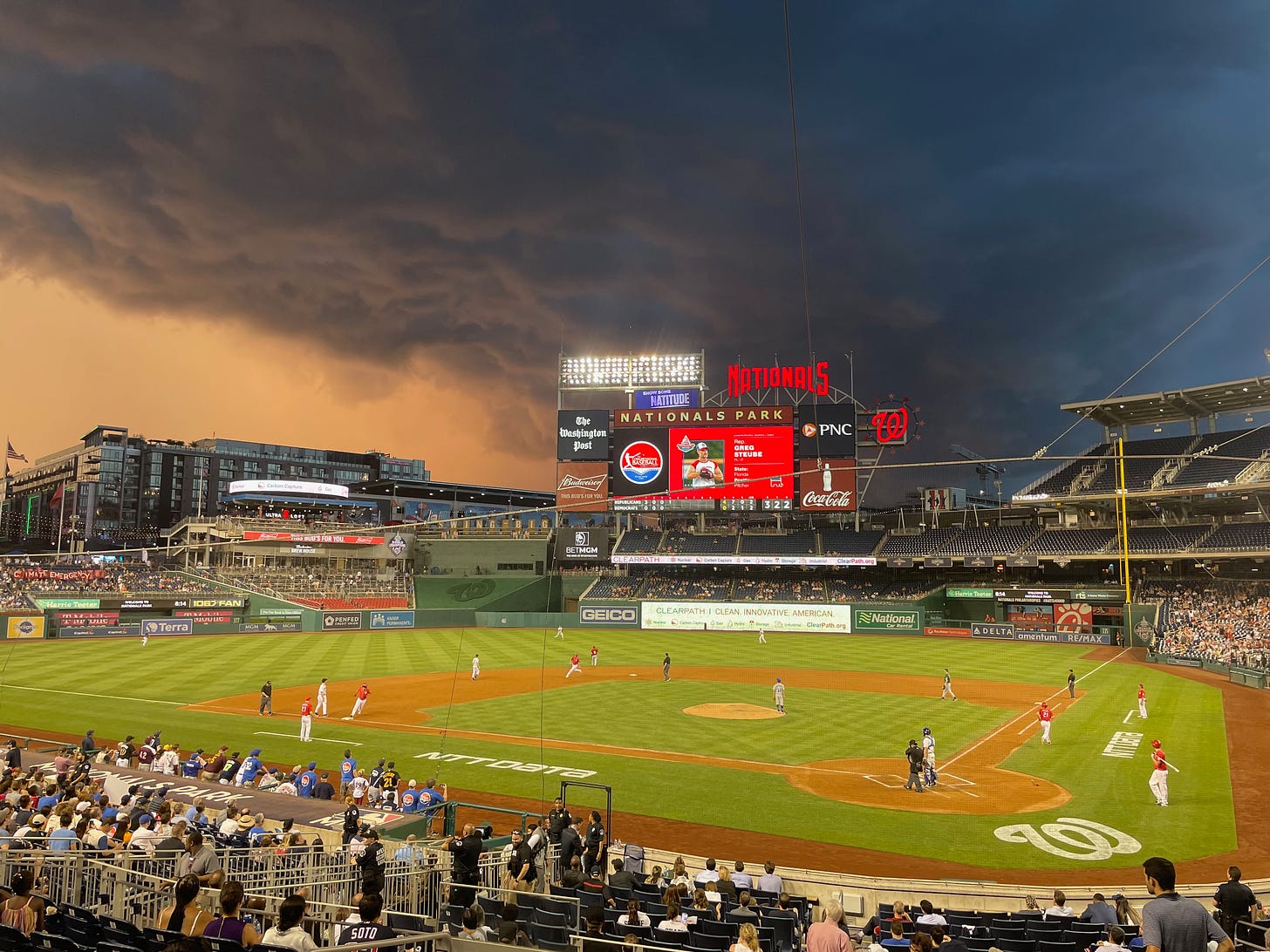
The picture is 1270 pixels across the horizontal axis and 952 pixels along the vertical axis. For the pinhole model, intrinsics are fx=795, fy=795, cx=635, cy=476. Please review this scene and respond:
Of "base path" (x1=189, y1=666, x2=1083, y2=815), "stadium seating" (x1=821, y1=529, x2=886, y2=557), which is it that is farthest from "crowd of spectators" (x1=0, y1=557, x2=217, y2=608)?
"stadium seating" (x1=821, y1=529, x2=886, y2=557)

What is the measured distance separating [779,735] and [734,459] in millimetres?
42857

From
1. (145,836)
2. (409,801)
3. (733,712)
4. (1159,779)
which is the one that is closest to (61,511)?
(733,712)

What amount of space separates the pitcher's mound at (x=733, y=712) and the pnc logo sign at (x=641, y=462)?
39.0 metres

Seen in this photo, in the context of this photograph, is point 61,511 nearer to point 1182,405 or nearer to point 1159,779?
point 1159,779

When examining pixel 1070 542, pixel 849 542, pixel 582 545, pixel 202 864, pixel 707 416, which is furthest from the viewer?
pixel 582 545

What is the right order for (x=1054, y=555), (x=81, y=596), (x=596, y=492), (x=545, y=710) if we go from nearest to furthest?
1. (x=545, y=710)
2. (x=81, y=596)
3. (x=1054, y=555)
4. (x=596, y=492)

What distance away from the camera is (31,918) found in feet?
24.4

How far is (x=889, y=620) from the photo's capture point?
60.8 meters

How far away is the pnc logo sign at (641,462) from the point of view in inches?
2778

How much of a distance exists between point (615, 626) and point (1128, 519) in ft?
139

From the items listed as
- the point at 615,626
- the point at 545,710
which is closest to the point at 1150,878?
the point at 545,710

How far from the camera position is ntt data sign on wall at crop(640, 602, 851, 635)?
200 feet

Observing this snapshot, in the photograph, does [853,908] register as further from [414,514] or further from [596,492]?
[414,514]

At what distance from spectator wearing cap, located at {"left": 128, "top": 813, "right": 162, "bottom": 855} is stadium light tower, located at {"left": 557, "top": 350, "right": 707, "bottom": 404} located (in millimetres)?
64069
